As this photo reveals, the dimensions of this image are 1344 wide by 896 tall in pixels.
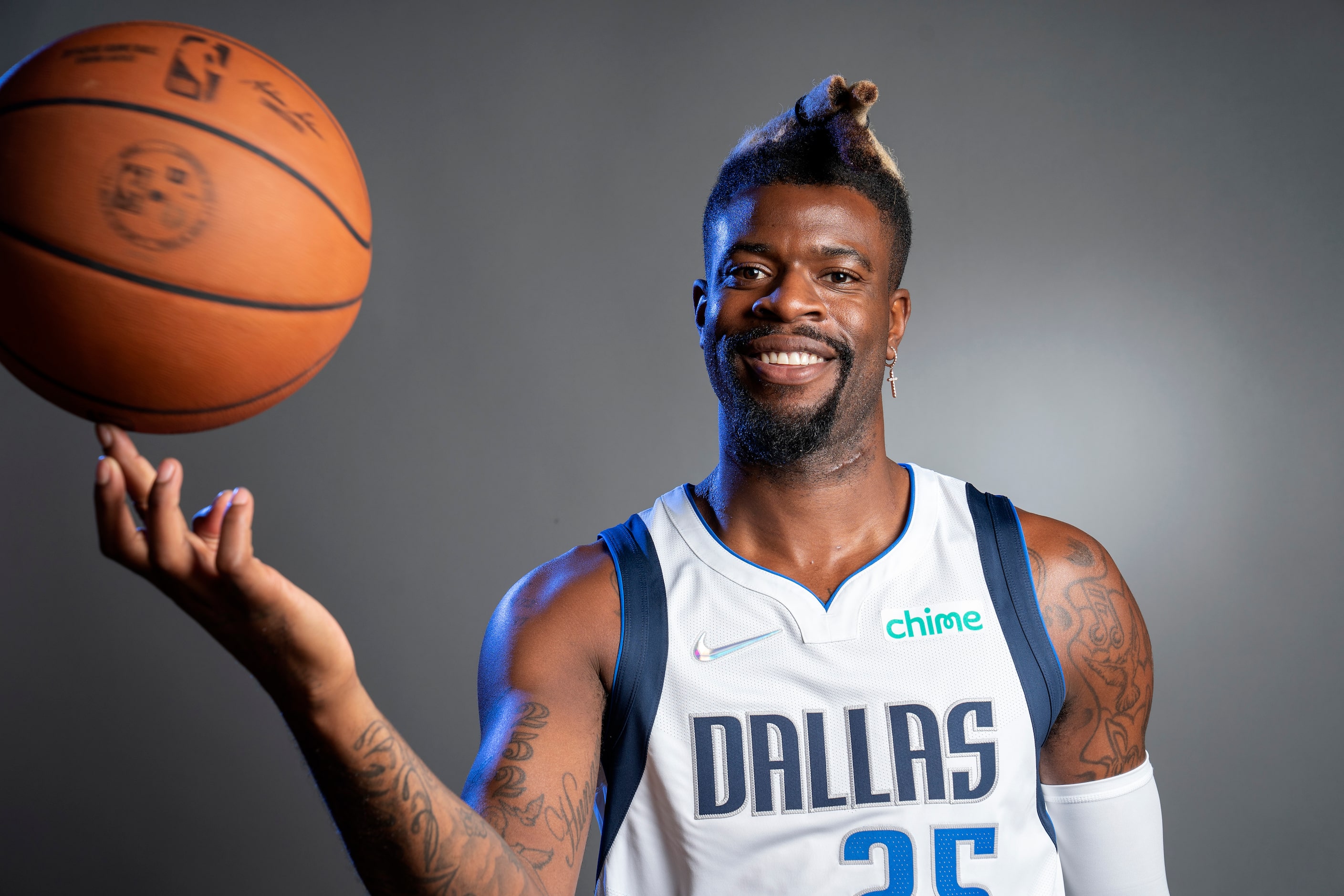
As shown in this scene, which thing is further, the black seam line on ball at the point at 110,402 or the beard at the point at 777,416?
the beard at the point at 777,416

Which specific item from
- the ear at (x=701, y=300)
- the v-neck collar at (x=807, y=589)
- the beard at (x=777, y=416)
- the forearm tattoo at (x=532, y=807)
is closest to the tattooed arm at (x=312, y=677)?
the forearm tattoo at (x=532, y=807)

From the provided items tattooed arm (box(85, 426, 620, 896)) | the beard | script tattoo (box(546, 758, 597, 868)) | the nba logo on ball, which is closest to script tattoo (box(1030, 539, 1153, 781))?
the beard

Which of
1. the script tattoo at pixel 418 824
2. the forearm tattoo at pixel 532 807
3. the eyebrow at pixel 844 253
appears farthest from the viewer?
the eyebrow at pixel 844 253

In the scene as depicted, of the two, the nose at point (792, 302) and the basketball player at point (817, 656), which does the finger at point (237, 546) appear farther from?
the nose at point (792, 302)

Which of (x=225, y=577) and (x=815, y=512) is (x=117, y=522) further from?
(x=815, y=512)

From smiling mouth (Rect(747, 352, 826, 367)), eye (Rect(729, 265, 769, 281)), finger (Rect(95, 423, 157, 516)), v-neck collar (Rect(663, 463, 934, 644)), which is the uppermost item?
eye (Rect(729, 265, 769, 281))

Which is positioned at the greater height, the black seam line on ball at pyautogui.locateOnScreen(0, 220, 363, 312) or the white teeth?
the white teeth

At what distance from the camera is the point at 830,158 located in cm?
163

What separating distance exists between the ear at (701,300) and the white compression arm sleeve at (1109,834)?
3.34 feet

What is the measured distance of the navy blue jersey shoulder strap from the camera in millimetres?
1376

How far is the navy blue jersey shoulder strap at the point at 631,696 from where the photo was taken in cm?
138

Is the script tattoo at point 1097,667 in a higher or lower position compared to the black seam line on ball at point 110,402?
lower

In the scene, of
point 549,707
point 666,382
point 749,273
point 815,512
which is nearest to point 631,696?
point 549,707

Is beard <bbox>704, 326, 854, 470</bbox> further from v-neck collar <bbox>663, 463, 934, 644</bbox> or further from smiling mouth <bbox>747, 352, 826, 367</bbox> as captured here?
v-neck collar <bbox>663, 463, 934, 644</bbox>
